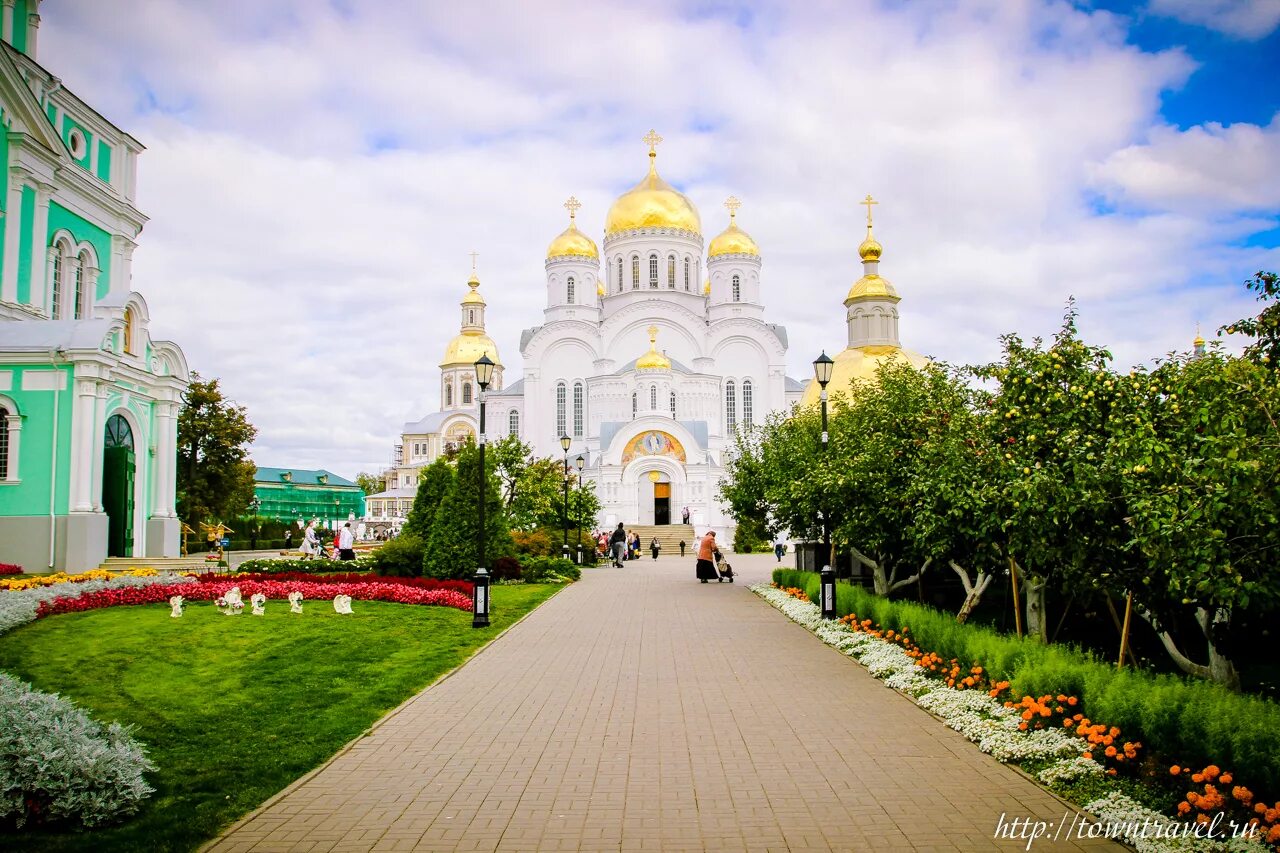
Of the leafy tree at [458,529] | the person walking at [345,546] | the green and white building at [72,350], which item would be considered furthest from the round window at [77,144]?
the leafy tree at [458,529]

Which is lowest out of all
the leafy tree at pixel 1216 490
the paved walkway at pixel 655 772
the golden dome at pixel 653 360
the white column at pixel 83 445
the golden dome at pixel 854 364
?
the paved walkway at pixel 655 772

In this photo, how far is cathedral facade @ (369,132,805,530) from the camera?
50.7m

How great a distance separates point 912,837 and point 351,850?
3145 millimetres

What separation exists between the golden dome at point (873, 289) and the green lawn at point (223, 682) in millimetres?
33391

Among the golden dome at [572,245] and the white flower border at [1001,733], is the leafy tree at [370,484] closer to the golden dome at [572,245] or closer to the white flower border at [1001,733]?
the golden dome at [572,245]

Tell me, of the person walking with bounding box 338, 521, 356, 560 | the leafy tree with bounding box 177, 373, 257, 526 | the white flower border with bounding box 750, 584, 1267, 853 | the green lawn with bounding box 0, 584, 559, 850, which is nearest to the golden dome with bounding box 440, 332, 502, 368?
the leafy tree with bounding box 177, 373, 257, 526

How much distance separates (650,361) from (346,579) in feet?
112

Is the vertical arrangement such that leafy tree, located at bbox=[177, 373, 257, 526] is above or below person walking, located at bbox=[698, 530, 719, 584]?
above

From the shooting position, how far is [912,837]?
568cm

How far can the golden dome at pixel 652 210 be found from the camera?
59219 mm

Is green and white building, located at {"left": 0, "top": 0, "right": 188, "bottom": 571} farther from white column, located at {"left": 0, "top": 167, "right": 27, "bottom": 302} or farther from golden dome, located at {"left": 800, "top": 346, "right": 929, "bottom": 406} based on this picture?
golden dome, located at {"left": 800, "top": 346, "right": 929, "bottom": 406}

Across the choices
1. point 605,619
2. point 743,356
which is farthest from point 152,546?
point 743,356

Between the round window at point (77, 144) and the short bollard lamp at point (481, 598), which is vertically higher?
the round window at point (77, 144)

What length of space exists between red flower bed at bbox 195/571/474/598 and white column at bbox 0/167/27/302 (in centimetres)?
986
